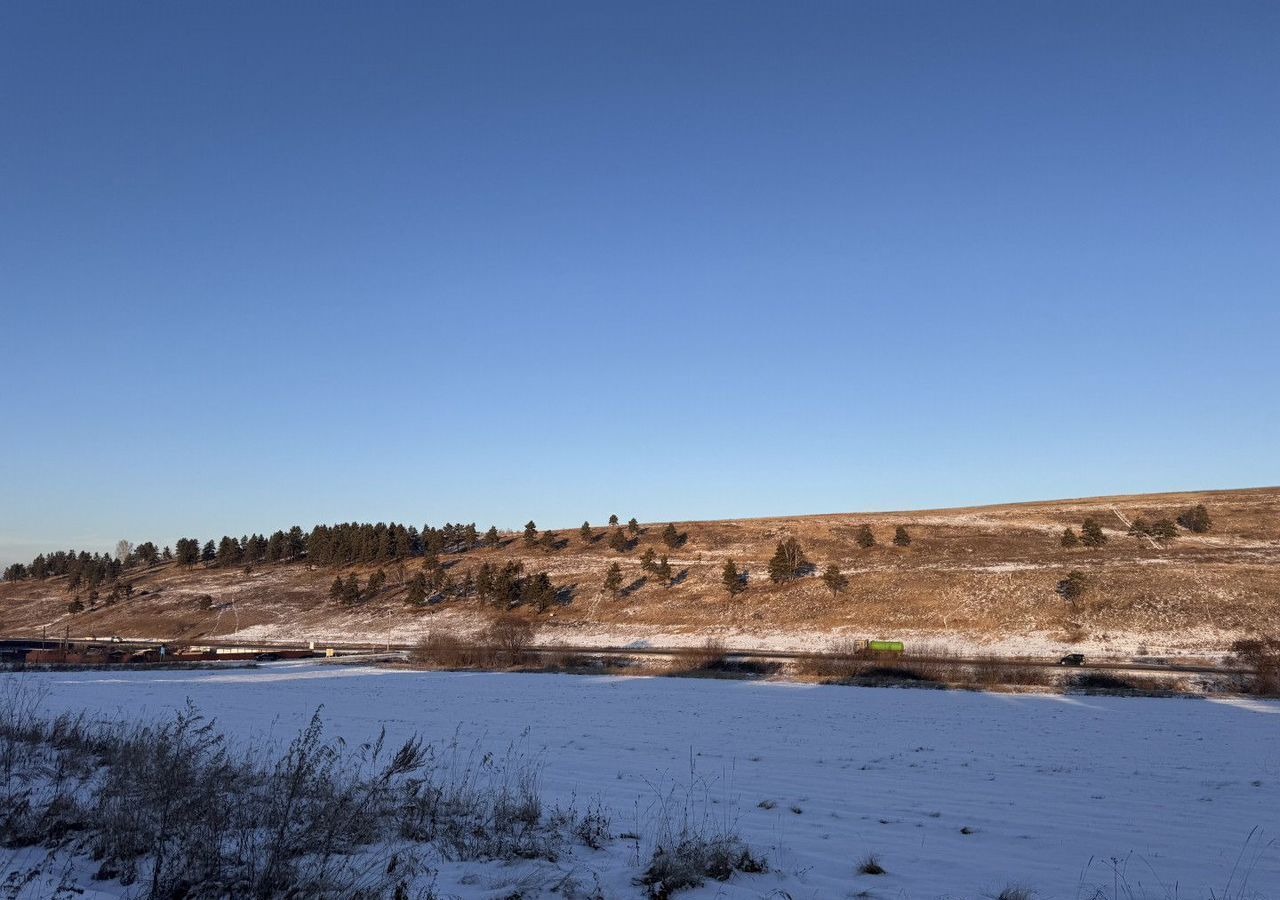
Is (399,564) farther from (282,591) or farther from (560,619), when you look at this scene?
(560,619)

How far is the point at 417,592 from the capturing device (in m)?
76.5

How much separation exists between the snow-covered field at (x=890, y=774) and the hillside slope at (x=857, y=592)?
86.7 feet

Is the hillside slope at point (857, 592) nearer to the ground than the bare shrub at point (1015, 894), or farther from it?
nearer to the ground

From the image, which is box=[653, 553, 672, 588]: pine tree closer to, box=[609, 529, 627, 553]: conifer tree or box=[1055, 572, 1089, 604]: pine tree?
box=[609, 529, 627, 553]: conifer tree

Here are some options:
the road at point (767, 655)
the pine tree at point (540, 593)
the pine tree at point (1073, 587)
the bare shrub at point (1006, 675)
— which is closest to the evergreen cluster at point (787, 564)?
the road at point (767, 655)

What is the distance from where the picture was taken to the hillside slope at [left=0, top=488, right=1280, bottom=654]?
53.1 metres

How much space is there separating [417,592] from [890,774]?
6973cm

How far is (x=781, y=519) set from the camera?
104 meters

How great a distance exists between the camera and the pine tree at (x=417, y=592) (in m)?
76.2

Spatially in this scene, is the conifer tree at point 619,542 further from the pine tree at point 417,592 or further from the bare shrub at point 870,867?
the bare shrub at point 870,867

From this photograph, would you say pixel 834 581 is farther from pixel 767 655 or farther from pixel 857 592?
pixel 767 655

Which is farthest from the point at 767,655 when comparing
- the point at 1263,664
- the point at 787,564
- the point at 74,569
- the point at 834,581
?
the point at 74,569

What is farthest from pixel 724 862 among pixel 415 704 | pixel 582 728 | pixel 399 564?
pixel 399 564

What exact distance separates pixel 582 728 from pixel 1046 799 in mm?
11581
